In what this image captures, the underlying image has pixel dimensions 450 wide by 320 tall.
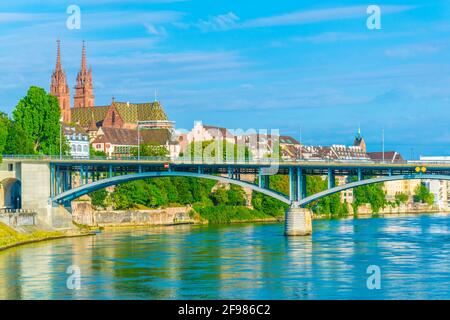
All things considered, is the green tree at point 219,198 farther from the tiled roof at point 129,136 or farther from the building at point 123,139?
the tiled roof at point 129,136

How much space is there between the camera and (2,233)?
267 feet

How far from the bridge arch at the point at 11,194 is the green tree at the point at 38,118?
13.3m

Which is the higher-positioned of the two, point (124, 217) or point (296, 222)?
point (124, 217)

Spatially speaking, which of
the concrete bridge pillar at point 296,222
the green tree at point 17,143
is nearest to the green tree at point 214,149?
the green tree at point 17,143

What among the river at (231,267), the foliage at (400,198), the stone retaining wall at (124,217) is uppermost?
the foliage at (400,198)

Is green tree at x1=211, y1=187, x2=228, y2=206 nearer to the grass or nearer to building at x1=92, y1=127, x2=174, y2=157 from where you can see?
building at x1=92, y1=127, x2=174, y2=157

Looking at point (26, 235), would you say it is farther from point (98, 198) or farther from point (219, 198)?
point (219, 198)

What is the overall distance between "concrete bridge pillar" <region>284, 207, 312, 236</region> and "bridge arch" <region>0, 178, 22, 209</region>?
24.7 m

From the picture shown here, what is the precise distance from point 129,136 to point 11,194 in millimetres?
73154

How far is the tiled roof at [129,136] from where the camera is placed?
165625 millimetres

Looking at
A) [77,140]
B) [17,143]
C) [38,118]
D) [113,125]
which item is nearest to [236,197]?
[77,140]

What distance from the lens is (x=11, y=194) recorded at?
326 ft

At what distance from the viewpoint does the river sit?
182 feet
